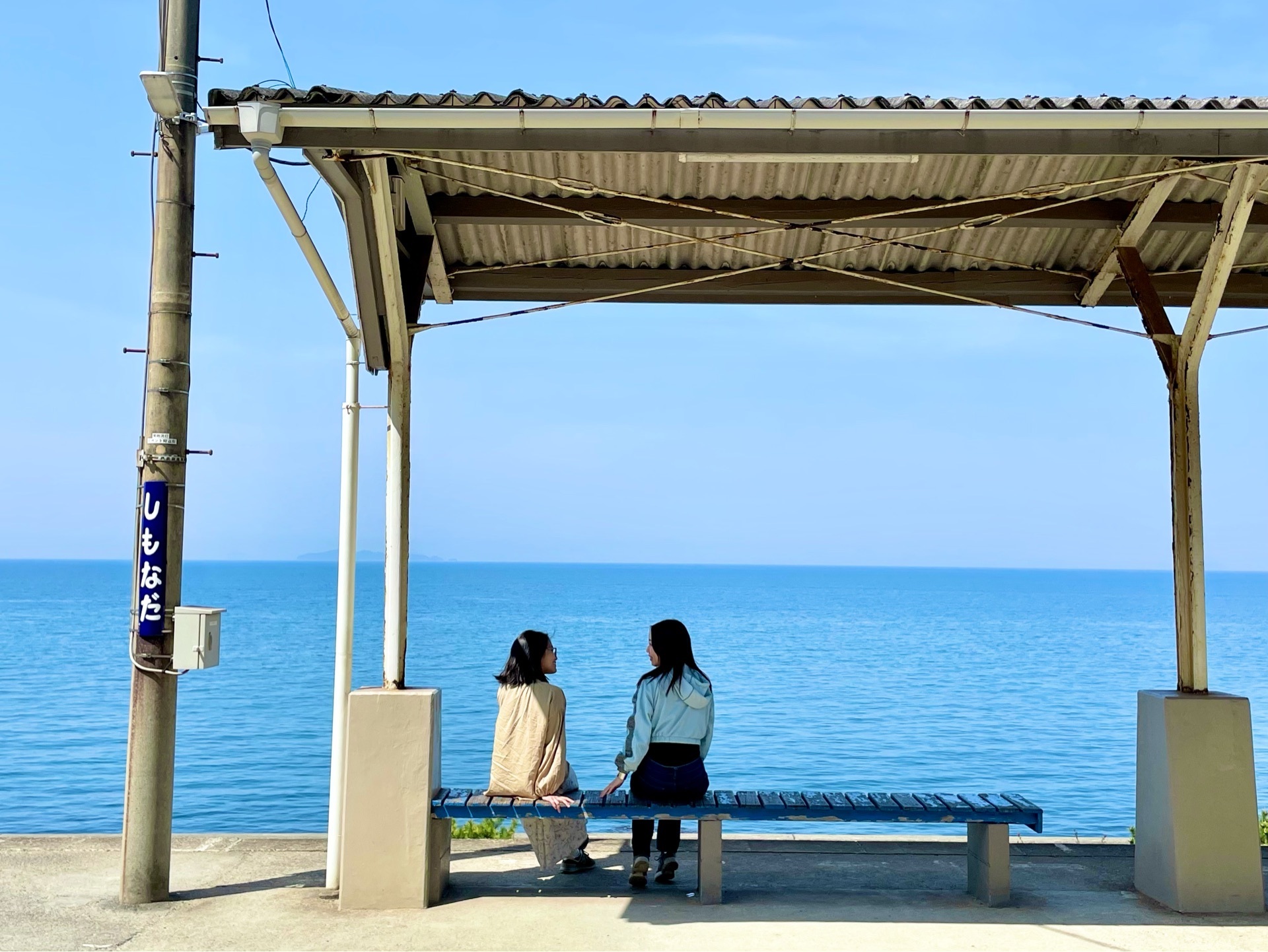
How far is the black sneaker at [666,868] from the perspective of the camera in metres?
6.16

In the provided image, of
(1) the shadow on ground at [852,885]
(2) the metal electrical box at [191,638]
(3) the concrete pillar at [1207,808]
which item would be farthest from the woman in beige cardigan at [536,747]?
(3) the concrete pillar at [1207,808]

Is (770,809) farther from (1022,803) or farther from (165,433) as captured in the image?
(165,433)

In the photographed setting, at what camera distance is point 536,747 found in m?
5.95

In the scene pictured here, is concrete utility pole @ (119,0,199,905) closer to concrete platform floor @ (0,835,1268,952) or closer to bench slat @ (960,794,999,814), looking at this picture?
concrete platform floor @ (0,835,1268,952)

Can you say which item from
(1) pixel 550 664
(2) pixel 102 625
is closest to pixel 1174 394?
(1) pixel 550 664

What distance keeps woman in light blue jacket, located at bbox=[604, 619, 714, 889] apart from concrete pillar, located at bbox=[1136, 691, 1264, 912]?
2062 millimetres

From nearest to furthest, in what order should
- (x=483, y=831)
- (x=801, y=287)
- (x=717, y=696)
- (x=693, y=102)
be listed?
(x=693, y=102)
(x=801, y=287)
(x=483, y=831)
(x=717, y=696)

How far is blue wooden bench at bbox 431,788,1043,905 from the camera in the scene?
221 inches

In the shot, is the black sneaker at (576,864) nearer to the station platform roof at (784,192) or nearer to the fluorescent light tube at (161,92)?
the station platform roof at (784,192)

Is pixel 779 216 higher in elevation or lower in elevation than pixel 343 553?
higher

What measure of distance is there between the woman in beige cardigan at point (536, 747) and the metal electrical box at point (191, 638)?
1.31 metres

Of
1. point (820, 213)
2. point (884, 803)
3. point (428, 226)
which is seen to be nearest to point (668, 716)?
point (884, 803)

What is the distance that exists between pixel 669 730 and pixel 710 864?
2.00ft

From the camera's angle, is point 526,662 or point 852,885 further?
point 852,885
